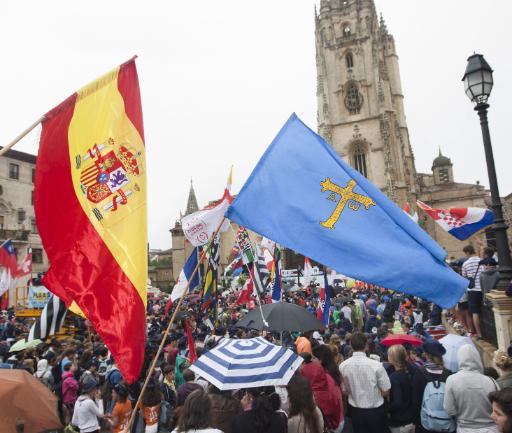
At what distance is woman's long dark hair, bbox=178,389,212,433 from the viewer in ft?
10.1

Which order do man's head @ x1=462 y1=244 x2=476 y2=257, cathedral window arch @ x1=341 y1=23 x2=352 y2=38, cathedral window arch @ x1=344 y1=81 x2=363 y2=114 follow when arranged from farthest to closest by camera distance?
cathedral window arch @ x1=341 y1=23 x2=352 y2=38
cathedral window arch @ x1=344 y1=81 x2=363 y2=114
man's head @ x1=462 y1=244 x2=476 y2=257

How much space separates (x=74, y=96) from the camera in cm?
459

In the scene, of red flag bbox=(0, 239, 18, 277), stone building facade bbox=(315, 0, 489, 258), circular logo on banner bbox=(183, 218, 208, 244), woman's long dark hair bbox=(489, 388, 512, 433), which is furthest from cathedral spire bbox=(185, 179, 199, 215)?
woman's long dark hair bbox=(489, 388, 512, 433)

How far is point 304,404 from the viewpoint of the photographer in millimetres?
3670

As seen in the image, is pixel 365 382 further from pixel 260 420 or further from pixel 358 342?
pixel 260 420

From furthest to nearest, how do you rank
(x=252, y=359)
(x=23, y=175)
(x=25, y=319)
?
(x=23, y=175) → (x=25, y=319) → (x=252, y=359)

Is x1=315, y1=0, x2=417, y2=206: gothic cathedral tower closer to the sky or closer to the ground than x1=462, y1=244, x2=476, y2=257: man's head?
closer to the sky

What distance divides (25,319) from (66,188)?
64.5ft

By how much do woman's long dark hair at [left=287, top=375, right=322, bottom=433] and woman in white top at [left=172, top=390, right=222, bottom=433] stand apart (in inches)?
36.3

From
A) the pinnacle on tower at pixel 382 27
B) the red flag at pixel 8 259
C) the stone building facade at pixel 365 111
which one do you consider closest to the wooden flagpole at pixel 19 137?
the red flag at pixel 8 259

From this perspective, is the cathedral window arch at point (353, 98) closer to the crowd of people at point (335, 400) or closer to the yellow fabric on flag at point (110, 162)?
the crowd of people at point (335, 400)

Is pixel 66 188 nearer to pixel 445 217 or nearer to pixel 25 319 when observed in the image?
pixel 445 217

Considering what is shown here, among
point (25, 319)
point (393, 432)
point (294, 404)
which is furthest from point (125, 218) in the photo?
point (25, 319)

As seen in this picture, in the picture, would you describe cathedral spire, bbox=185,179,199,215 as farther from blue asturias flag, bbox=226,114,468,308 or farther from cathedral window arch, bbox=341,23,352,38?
blue asturias flag, bbox=226,114,468,308
